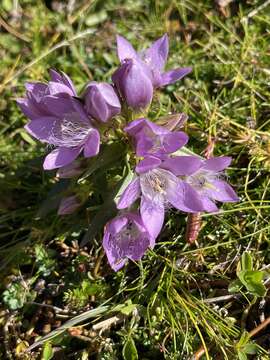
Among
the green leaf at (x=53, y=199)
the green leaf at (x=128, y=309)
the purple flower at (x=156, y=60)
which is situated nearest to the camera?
the purple flower at (x=156, y=60)

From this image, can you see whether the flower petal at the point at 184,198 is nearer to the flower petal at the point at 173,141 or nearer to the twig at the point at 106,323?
the flower petal at the point at 173,141

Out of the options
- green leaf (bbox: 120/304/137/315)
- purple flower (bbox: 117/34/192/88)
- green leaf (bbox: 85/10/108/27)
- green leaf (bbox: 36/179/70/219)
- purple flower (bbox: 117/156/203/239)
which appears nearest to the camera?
purple flower (bbox: 117/156/203/239)

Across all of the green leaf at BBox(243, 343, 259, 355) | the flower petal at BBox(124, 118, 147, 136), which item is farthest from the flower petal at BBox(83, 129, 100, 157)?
the green leaf at BBox(243, 343, 259, 355)

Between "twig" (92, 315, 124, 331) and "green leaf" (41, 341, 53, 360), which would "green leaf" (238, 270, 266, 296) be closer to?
"twig" (92, 315, 124, 331)

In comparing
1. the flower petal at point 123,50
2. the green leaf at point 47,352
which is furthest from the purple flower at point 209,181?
the green leaf at point 47,352

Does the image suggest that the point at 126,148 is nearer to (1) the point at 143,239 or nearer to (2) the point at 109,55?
(1) the point at 143,239

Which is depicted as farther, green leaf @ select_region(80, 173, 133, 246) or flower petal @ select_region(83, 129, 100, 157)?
green leaf @ select_region(80, 173, 133, 246)

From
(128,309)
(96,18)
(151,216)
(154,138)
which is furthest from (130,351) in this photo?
(96,18)
